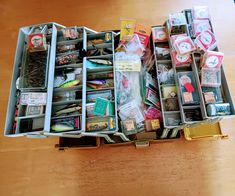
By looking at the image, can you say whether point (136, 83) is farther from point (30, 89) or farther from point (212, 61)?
point (30, 89)

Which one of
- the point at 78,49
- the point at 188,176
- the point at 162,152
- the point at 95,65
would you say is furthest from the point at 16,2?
the point at 188,176

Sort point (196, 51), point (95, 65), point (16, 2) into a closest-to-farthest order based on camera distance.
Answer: point (196, 51) < point (95, 65) < point (16, 2)

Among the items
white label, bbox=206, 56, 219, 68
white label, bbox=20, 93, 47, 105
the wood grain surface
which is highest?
white label, bbox=206, 56, 219, 68

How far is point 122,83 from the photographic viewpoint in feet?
5.12

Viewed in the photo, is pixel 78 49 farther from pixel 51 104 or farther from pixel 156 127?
pixel 156 127

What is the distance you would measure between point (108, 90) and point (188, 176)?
3.21 feet

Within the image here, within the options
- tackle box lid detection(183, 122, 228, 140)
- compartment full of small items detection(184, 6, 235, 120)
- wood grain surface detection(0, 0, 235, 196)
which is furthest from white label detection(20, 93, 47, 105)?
tackle box lid detection(183, 122, 228, 140)

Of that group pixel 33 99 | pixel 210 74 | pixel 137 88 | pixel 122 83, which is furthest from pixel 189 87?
pixel 33 99

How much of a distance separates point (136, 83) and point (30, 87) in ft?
2.53

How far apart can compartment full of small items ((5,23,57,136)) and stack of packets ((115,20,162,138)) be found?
0.53m

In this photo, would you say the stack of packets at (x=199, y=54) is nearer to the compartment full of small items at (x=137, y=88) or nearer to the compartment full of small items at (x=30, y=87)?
the compartment full of small items at (x=137, y=88)

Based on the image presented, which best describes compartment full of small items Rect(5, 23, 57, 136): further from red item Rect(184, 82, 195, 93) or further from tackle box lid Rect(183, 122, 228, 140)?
tackle box lid Rect(183, 122, 228, 140)

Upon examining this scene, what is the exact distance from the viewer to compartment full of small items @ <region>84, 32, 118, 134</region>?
1358 millimetres

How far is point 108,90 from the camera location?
148 centimetres
